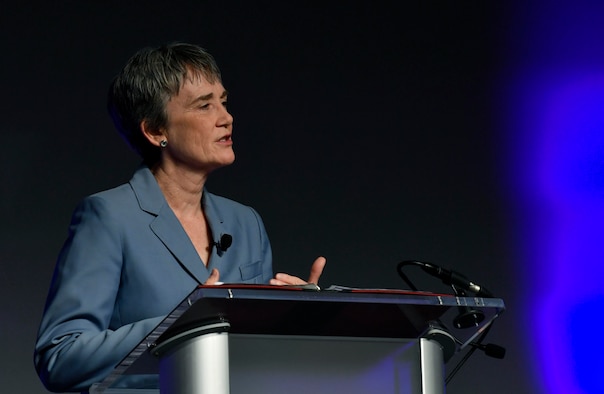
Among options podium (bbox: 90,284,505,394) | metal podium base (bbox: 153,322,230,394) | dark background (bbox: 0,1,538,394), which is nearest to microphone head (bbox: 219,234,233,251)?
podium (bbox: 90,284,505,394)

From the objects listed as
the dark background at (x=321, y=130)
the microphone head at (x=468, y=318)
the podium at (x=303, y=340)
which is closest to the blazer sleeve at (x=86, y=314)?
the podium at (x=303, y=340)

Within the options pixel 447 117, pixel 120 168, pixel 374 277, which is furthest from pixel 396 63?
pixel 120 168

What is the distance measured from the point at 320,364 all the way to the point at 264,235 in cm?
102

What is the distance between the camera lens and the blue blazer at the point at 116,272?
6.58 feet

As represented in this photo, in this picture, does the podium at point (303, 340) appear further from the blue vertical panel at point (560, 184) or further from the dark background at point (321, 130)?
the blue vertical panel at point (560, 184)

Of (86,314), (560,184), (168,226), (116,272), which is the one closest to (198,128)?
(168,226)

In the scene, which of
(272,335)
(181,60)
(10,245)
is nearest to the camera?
(272,335)

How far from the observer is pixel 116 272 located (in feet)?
7.30

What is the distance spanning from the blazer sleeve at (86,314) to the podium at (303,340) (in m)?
0.20

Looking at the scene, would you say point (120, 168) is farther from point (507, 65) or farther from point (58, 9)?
point (507, 65)

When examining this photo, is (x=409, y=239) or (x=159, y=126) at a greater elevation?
(x=159, y=126)

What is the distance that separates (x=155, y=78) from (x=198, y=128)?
15cm

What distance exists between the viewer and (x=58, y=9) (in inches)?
147

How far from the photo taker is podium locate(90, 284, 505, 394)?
1540 millimetres
